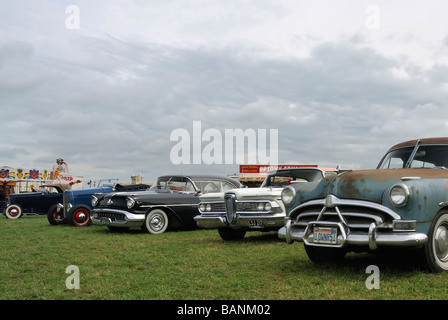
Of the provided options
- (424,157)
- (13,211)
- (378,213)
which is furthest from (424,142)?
(13,211)

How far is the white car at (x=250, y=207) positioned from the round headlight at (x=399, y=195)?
3.47 m

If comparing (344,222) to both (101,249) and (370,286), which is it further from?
(101,249)

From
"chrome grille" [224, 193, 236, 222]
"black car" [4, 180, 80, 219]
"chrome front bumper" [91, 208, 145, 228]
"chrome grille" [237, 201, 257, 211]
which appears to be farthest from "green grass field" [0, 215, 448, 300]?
"black car" [4, 180, 80, 219]

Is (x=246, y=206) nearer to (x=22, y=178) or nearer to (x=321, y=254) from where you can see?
(x=321, y=254)

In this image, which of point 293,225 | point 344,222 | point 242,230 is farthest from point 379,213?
point 242,230

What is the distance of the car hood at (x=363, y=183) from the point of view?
17.0 ft

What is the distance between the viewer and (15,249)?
864 cm

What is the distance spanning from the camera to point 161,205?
1164 cm

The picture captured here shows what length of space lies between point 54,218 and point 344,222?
1196cm

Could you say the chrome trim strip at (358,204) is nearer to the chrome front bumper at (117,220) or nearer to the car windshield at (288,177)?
the car windshield at (288,177)

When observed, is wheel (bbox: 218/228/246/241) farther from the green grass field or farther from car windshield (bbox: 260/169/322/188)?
car windshield (bbox: 260/169/322/188)

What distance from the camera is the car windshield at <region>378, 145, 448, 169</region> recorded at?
638cm

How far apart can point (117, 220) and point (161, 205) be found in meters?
1.15

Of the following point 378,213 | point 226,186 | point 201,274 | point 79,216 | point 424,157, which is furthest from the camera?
point 79,216
